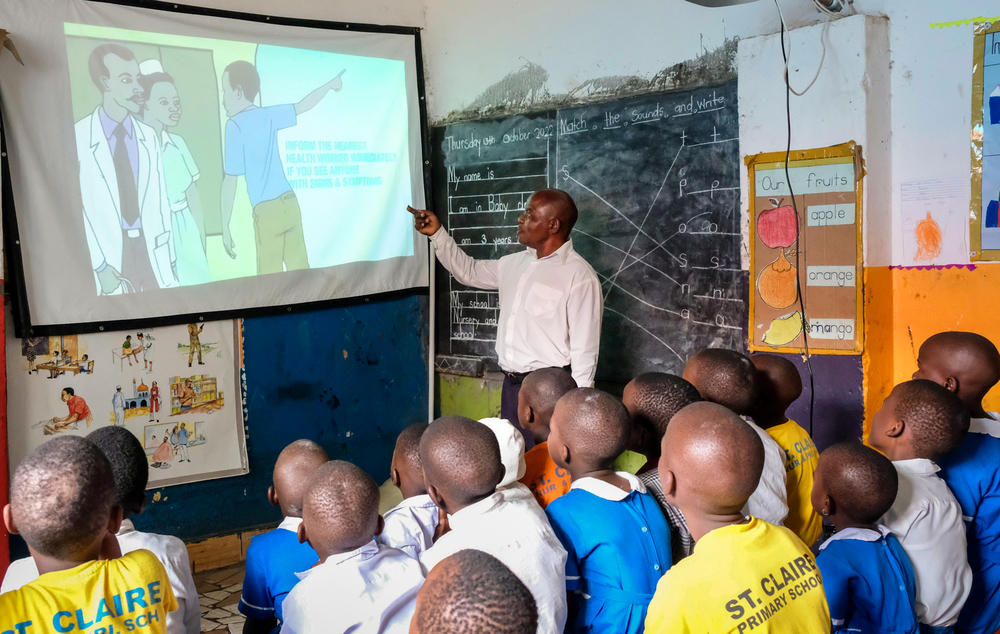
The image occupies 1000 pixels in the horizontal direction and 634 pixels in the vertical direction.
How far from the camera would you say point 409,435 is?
1989 millimetres

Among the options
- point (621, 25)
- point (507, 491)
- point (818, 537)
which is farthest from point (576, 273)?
point (507, 491)

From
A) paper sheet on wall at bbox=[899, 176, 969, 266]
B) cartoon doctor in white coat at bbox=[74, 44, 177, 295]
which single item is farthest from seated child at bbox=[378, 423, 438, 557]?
cartoon doctor in white coat at bbox=[74, 44, 177, 295]

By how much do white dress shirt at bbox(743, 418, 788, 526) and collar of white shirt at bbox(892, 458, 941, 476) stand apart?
10.2 inches

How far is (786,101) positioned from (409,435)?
1972 mm

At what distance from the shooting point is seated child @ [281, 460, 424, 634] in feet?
4.69

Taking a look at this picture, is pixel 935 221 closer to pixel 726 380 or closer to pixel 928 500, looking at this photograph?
pixel 726 380

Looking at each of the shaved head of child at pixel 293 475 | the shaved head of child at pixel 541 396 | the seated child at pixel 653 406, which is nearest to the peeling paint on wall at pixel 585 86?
the shaved head of child at pixel 541 396

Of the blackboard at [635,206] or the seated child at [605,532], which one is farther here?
the blackboard at [635,206]

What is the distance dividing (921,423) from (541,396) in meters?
0.90

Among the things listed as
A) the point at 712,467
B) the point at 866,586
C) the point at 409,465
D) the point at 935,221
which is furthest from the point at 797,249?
the point at 712,467

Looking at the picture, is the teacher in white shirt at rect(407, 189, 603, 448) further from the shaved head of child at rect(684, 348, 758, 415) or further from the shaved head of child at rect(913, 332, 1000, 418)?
the shaved head of child at rect(913, 332, 1000, 418)

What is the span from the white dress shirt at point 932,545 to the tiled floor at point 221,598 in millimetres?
2194

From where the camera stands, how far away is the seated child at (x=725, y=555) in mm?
1206

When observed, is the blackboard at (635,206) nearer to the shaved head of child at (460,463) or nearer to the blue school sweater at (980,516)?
the blue school sweater at (980,516)
